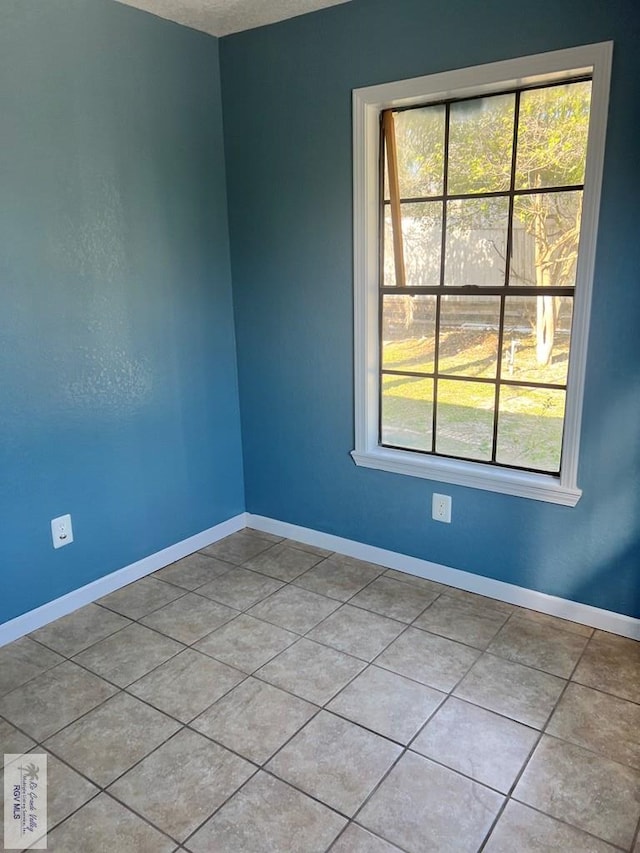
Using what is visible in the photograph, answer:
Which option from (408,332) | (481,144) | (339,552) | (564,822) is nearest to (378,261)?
(408,332)

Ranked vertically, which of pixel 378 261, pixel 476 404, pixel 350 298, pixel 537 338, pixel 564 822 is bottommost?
pixel 564 822

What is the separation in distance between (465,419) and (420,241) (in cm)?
78

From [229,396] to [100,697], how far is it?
5.21 ft

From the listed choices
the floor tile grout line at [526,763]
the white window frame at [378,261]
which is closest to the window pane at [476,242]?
the white window frame at [378,261]

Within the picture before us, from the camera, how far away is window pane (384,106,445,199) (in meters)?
2.44

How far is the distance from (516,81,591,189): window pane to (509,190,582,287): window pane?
7cm

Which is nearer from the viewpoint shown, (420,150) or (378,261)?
(420,150)

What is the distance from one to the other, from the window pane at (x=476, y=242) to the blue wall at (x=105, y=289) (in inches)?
45.9

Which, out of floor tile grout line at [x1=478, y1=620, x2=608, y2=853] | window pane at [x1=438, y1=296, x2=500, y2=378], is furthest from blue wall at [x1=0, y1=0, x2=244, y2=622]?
floor tile grout line at [x1=478, y1=620, x2=608, y2=853]

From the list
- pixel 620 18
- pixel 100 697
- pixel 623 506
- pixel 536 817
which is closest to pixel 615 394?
pixel 623 506

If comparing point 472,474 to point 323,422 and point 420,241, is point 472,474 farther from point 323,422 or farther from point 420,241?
point 420,241

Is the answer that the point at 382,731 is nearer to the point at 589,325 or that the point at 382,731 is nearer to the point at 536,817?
the point at 536,817

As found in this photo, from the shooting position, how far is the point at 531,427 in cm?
246

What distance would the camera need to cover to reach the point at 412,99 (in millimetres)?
2414
